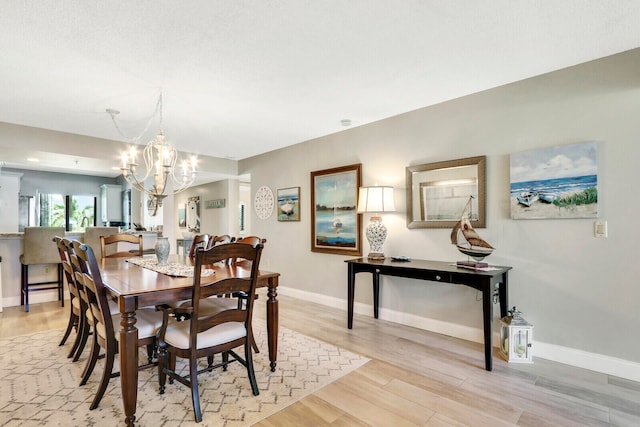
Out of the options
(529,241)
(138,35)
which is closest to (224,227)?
(138,35)

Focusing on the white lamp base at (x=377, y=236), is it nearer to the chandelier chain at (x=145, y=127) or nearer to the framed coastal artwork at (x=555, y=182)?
the framed coastal artwork at (x=555, y=182)

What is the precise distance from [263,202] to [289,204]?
718 millimetres

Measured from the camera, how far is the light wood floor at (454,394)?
1.83 meters

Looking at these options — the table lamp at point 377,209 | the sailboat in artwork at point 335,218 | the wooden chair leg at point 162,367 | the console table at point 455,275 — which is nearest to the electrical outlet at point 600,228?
the console table at point 455,275

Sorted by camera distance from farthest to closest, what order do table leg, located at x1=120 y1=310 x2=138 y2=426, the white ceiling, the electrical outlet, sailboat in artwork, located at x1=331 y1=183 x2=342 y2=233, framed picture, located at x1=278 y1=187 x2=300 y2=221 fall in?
1. framed picture, located at x1=278 y1=187 x2=300 y2=221
2. sailboat in artwork, located at x1=331 y1=183 x2=342 y2=233
3. the electrical outlet
4. the white ceiling
5. table leg, located at x1=120 y1=310 x2=138 y2=426

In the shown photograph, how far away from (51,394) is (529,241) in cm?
→ 372

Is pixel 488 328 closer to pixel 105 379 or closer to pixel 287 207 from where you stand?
pixel 105 379

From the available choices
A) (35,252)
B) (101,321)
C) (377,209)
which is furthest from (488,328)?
(35,252)

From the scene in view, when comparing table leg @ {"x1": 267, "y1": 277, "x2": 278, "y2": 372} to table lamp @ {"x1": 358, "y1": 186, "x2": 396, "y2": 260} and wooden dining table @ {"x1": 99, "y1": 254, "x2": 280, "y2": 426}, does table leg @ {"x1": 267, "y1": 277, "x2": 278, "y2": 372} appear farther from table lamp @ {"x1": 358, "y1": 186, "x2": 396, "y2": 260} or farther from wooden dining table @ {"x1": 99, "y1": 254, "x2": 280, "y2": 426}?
table lamp @ {"x1": 358, "y1": 186, "x2": 396, "y2": 260}

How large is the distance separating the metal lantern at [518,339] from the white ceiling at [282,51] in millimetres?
2021

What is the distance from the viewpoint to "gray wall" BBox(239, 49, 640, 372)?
2.30m

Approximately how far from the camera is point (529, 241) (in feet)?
8.85

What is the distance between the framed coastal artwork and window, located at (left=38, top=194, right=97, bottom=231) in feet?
29.8

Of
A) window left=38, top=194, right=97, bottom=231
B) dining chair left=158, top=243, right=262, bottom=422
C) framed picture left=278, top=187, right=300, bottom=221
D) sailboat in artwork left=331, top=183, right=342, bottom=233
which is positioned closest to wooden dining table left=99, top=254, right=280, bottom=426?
dining chair left=158, top=243, right=262, bottom=422
